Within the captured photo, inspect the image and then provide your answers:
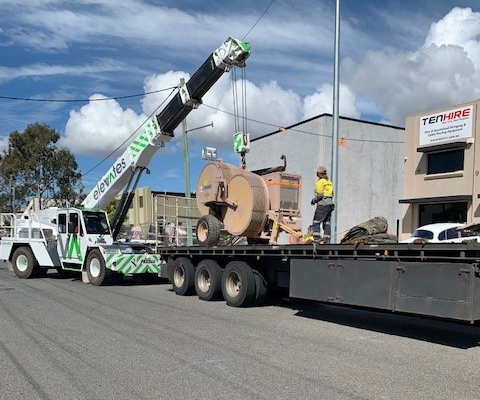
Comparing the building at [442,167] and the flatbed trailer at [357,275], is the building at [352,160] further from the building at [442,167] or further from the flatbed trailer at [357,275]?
the flatbed trailer at [357,275]

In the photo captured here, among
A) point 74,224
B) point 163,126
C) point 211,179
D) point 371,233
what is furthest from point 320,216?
point 74,224

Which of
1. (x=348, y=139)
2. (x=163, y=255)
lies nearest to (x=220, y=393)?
(x=163, y=255)

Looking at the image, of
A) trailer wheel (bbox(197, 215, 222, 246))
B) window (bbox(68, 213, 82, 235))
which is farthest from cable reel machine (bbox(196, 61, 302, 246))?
window (bbox(68, 213, 82, 235))

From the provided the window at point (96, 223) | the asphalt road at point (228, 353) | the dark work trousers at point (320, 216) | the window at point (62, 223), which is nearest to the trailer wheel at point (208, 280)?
the asphalt road at point (228, 353)

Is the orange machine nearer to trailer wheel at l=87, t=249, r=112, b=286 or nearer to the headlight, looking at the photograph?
the headlight

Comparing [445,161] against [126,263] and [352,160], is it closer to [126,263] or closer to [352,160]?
[352,160]

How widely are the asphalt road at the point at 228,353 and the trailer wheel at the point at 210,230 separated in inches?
69.2

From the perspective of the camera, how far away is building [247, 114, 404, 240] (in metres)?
29.3

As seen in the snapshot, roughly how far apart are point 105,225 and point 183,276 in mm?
5274

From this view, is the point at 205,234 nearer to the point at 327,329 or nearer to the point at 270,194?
the point at 270,194

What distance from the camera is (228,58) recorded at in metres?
12.9

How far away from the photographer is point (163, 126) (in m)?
15.5

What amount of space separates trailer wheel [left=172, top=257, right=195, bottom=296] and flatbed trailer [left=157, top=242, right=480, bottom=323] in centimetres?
32

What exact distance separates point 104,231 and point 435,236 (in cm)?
1067
